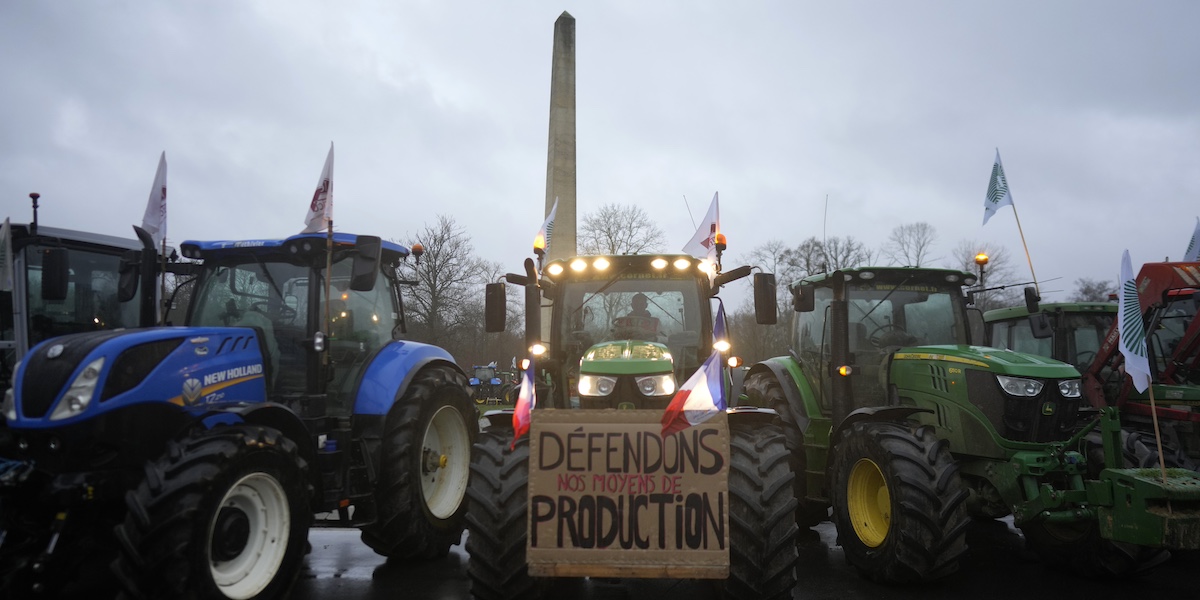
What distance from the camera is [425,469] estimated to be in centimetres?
545

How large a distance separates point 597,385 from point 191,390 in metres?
2.32

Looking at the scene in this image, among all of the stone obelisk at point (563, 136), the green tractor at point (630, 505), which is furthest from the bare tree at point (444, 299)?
the green tractor at point (630, 505)

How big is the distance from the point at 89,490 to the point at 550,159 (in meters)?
17.9

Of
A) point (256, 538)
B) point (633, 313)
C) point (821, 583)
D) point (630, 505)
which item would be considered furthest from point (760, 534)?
point (256, 538)

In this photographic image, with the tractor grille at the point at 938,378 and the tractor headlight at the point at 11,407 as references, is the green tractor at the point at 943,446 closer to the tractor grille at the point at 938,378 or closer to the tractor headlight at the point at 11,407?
the tractor grille at the point at 938,378

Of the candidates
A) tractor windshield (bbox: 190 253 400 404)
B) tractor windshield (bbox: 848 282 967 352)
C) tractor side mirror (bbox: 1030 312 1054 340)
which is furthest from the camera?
tractor side mirror (bbox: 1030 312 1054 340)

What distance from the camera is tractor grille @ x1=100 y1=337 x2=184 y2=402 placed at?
3.65 metres

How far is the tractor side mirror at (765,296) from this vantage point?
5031 millimetres

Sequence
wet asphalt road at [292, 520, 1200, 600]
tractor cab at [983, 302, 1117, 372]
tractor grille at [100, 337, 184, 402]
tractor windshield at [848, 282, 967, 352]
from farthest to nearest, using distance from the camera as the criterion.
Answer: tractor cab at [983, 302, 1117, 372], tractor windshield at [848, 282, 967, 352], wet asphalt road at [292, 520, 1200, 600], tractor grille at [100, 337, 184, 402]

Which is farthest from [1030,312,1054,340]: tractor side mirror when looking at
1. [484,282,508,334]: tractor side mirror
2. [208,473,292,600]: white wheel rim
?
[208,473,292,600]: white wheel rim

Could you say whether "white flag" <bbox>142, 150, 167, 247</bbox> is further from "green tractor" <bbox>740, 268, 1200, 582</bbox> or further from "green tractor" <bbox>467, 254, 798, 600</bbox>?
"green tractor" <bbox>740, 268, 1200, 582</bbox>

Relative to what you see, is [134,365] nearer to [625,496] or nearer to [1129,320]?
[625,496]

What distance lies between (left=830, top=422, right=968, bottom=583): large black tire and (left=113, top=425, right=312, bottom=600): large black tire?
11.6 feet

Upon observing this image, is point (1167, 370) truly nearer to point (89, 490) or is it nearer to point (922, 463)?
point (922, 463)
